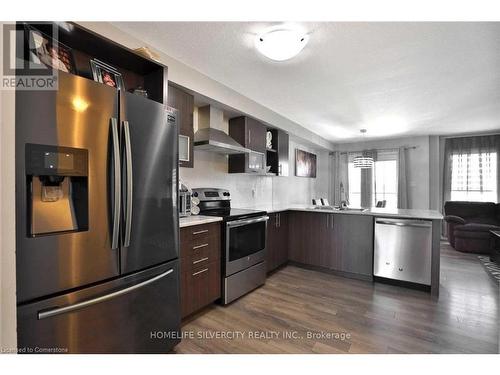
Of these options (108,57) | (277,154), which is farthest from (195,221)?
(277,154)

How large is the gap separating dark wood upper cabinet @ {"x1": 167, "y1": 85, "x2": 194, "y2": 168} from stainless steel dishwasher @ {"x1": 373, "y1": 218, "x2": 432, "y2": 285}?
250 centimetres

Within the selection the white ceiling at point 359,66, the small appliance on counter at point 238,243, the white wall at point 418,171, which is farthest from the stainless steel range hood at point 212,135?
the white wall at point 418,171

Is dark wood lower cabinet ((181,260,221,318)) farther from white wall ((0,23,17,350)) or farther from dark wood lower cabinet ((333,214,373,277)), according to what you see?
dark wood lower cabinet ((333,214,373,277))

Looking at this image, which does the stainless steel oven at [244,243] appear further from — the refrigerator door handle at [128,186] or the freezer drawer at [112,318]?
the refrigerator door handle at [128,186]

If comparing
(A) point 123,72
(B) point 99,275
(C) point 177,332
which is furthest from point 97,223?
(A) point 123,72

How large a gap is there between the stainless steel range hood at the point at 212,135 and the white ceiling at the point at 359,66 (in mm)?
418

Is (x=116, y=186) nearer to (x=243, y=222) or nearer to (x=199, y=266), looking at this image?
(x=199, y=266)

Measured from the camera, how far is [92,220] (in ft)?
4.01

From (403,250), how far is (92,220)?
3216 mm

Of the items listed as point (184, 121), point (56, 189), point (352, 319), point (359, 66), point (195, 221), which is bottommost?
point (352, 319)

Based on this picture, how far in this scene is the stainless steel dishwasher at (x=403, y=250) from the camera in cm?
272

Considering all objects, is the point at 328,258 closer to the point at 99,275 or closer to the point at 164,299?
the point at 164,299

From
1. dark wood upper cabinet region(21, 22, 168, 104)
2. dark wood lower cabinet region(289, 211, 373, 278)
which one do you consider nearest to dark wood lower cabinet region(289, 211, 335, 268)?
dark wood lower cabinet region(289, 211, 373, 278)

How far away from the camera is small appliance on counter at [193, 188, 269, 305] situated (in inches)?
93.7
